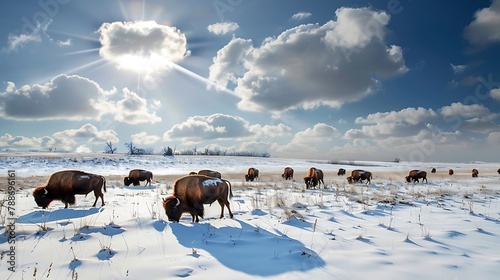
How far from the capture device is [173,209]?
7082 mm

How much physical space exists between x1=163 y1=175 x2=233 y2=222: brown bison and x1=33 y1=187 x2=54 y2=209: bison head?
16.3ft

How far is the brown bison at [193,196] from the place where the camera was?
A: 7.15 meters

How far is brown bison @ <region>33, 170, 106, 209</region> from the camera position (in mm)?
9258

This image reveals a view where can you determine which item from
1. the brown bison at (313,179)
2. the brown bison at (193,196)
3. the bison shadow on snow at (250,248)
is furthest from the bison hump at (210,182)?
the brown bison at (313,179)

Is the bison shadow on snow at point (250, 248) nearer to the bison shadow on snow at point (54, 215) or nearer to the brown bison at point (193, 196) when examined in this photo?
the brown bison at point (193, 196)

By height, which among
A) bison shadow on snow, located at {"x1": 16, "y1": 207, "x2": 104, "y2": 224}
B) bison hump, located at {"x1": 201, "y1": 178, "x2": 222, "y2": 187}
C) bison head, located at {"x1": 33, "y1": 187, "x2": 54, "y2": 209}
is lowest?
bison shadow on snow, located at {"x1": 16, "y1": 207, "x2": 104, "y2": 224}

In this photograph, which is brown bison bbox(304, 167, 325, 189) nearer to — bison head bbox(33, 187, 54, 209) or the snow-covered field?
the snow-covered field

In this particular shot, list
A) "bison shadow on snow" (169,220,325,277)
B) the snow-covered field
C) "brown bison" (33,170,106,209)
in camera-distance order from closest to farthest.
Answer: the snow-covered field
"bison shadow on snow" (169,220,325,277)
"brown bison" (33,170,106,209)

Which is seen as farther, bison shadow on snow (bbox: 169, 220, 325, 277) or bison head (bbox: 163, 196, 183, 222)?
bison head (bbox: 163, 196, 183, 222)

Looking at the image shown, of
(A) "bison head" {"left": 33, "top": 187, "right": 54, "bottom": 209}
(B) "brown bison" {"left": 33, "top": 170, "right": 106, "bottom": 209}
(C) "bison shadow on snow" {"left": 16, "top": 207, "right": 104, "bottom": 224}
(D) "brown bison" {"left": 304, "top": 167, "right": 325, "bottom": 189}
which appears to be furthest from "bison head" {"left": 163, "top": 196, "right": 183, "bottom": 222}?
(D) "brown bison" {"left": 304, "top": 167, "right": 325, "bottom": 189}

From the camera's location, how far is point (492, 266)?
4.07m

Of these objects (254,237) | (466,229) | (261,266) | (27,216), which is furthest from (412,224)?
(27,216)

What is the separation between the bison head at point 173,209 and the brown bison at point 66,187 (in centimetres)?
431

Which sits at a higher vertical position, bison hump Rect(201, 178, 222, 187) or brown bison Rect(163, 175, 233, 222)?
bison hump Rect(201, 178, 222, 187)
